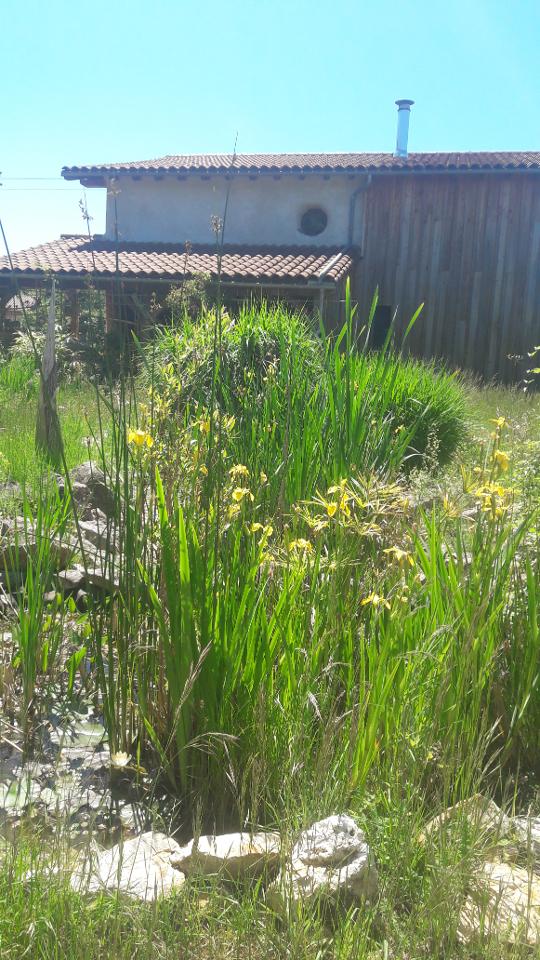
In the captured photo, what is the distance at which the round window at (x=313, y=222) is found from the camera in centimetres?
1967

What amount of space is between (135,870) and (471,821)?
805 mm

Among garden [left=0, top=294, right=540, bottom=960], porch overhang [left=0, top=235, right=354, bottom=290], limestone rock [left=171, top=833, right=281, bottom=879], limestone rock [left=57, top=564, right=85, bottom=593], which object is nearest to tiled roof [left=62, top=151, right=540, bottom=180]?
porch overhang [left=0, top=235, right=354, bottom=290]

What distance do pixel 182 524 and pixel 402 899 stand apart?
3.68 feet

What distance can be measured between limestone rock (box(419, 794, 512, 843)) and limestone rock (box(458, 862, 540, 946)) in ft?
0.26

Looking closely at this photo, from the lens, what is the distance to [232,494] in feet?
9.53

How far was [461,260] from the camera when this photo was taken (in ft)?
61.0

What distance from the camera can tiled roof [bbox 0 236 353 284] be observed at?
16.5m

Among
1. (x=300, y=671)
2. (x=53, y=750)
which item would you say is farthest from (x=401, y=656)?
(x=53, y=750)

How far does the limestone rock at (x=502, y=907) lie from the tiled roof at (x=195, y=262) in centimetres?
1402

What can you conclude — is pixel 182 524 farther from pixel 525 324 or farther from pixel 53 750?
pixel 525 324

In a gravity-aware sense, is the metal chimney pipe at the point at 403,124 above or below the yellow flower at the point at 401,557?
above

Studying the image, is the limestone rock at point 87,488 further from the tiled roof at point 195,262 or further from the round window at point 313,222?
the round window at point 313,222

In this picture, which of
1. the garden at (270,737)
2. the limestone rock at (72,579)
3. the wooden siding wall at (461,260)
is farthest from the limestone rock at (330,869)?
the wooden siding wall at (461,260)

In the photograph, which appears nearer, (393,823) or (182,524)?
(393,823)
